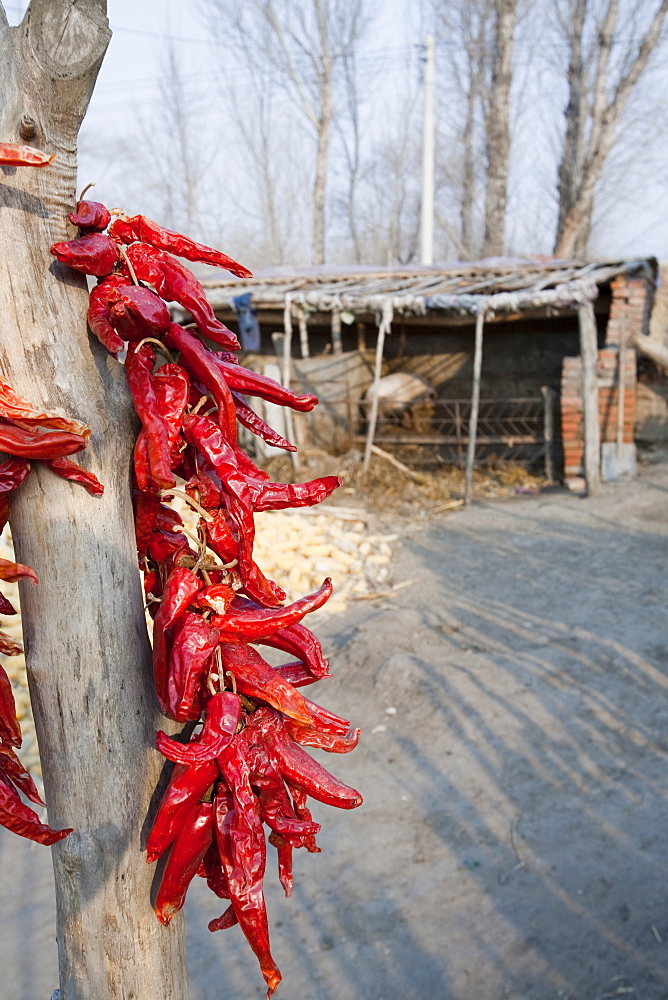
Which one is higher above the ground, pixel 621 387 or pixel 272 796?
pixel 272 796

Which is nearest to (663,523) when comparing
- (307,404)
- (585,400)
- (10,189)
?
(585,400)

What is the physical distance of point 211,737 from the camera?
106 centimetres

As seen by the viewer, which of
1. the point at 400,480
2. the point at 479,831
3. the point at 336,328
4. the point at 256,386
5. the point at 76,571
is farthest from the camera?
the point at 336,328

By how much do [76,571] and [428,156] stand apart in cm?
1568

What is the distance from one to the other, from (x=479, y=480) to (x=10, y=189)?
366 inches

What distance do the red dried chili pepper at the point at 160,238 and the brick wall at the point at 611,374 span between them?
8.20 meters

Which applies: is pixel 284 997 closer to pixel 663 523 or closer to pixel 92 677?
pixel 92 677

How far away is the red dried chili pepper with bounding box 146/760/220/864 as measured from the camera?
1.05 metres

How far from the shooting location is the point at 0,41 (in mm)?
943

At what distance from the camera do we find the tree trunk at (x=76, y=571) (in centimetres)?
95

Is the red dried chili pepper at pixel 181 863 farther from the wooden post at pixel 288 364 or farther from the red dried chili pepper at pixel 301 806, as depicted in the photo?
the wooden post at pixel 288 364

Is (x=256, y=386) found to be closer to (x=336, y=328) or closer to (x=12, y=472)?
(x=12, y=472)

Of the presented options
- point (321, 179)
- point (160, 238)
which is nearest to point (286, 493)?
point (160, 238)

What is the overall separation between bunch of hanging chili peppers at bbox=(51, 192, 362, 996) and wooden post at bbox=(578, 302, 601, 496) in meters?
7.96
